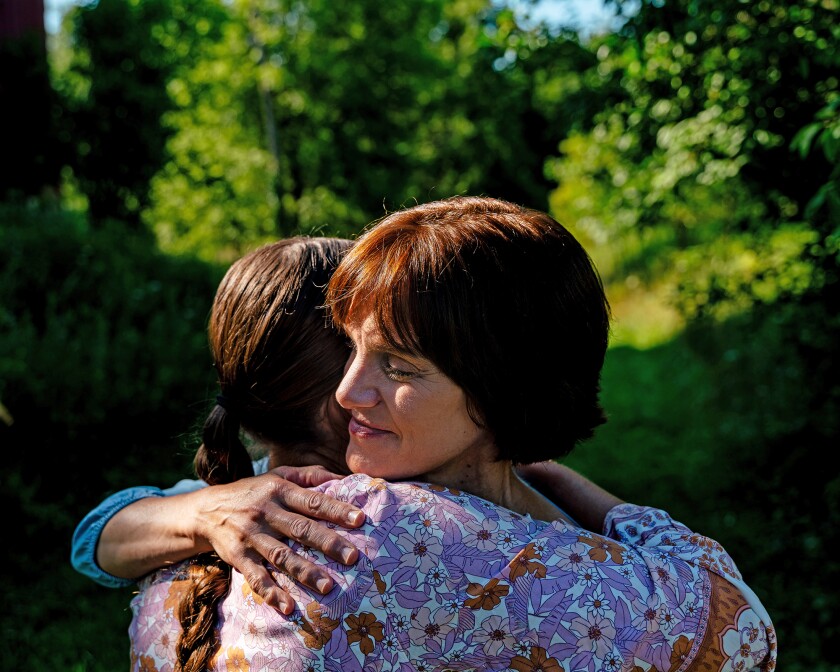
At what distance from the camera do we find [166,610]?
6.47 ft

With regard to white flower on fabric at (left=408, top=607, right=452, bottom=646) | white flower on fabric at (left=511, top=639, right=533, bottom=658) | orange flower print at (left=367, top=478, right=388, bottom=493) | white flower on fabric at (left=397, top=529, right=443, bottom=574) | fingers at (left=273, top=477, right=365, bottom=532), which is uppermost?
orange flower print at (left=367, top=478, right=388, bottom=493)

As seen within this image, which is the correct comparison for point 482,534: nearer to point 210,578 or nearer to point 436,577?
point 436,577

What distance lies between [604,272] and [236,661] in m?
15.5

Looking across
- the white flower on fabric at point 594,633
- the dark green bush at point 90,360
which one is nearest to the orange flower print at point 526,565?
the white flower on fabric at point 594,633

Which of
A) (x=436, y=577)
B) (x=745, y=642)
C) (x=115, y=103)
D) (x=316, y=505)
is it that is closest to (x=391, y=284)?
(x=316, y=505)

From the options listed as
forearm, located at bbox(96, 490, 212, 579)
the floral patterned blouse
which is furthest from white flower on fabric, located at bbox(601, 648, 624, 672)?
forearm, located at bbox(96, 490, 212, 579)

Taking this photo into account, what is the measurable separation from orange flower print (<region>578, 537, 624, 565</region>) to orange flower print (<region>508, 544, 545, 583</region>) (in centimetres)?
12

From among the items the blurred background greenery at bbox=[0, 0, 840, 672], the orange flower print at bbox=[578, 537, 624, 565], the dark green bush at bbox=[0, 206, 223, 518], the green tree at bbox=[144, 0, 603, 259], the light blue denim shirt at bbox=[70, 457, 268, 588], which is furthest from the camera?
the green tree at bbox=[144, 0, 603, 259]

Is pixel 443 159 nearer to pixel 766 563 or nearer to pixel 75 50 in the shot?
pixel 75 50

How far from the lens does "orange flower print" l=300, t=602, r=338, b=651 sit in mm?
1575

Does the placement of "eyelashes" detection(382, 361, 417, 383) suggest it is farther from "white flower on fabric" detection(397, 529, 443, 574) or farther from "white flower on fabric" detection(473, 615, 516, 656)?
"white flower on fabric" detection(473, 615, 516, 656)

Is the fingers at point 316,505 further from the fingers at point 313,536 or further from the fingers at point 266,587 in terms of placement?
the fingers at point 266,587

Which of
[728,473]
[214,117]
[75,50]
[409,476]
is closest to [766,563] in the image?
[728,473]

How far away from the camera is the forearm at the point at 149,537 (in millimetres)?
2010
